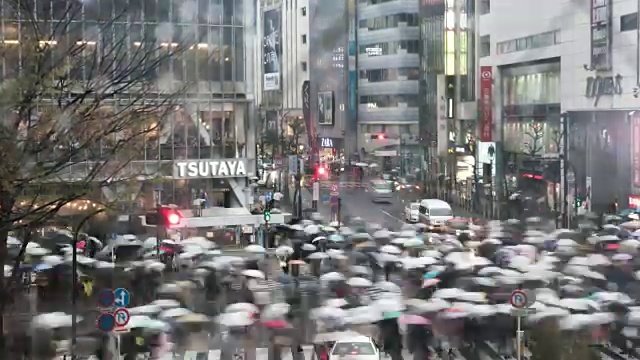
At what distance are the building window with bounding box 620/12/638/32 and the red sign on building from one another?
376 centimetres

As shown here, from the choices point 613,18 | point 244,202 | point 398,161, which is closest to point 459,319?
point 244,202

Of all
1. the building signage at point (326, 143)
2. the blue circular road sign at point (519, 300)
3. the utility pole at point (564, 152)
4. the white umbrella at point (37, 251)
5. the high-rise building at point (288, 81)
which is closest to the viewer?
the blue circular road sign at point (519, 300)

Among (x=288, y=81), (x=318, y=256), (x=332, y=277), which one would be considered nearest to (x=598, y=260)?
(x=332, y=277)

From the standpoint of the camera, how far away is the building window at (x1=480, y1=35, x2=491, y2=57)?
43.0 ft

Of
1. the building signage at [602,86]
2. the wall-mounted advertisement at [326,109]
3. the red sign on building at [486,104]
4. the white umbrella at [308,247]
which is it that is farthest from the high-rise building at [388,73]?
the white umbrella at [308,247]

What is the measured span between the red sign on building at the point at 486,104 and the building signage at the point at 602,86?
9.49ft

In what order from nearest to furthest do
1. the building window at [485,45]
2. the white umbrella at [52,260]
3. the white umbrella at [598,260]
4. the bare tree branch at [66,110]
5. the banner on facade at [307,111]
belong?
the bare tree branch at [66,110] → the white umbrella at [598,260] → the white umbrella at [52,260] → the building window at [485,45] → the banner on facade at [307,111]

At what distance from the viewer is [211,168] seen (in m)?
8.52

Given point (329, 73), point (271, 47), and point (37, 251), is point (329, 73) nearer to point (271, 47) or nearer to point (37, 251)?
point (271, 47)

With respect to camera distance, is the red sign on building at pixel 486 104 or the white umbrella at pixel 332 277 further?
the red sign on building at pixel 486 104

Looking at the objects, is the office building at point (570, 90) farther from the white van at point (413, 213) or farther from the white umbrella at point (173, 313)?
the white umbrella at point (173, 313)

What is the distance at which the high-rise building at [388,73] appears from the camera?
16891 millimetres

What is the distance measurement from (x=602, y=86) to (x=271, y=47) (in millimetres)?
6030

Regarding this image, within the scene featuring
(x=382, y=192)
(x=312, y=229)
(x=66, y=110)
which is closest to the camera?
(x=66, y=110)
